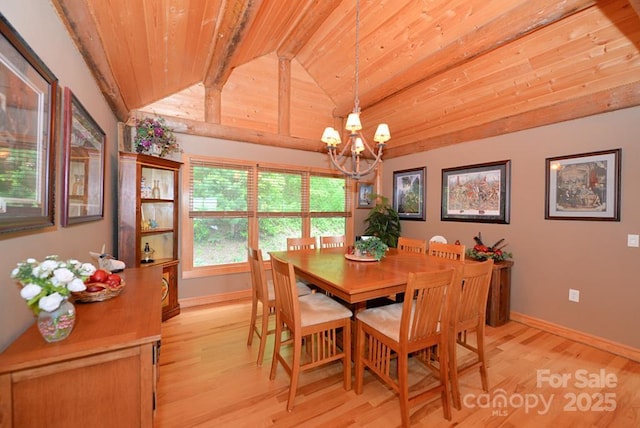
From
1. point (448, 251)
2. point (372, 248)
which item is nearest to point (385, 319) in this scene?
point (372, 248)

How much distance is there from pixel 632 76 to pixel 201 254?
199 inches

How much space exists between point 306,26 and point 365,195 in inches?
116

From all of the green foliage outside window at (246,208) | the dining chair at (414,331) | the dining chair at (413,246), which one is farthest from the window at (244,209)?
the dining chair at (414,331)

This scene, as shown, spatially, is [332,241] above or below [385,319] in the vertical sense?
above

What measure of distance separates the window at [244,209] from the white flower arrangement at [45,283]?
9.00 ft

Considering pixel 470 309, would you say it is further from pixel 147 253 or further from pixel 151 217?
pixel 151 217

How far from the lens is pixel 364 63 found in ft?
11.4

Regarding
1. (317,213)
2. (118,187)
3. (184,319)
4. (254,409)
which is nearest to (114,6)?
(118,187)

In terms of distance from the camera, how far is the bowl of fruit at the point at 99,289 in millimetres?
1374

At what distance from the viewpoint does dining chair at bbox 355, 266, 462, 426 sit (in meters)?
1.60

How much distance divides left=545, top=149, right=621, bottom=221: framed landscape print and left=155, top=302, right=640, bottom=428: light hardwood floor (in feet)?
4.59

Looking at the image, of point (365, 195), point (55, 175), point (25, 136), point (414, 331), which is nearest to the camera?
point (25, 136)

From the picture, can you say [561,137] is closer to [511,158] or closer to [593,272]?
[511,158]

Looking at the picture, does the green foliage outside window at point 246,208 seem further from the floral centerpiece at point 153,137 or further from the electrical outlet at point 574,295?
the electrical outlet at point 574,295
